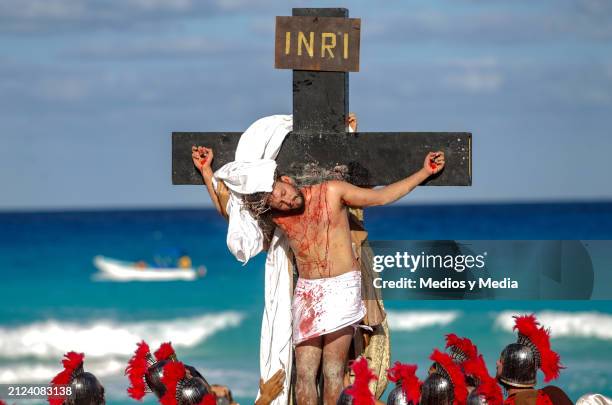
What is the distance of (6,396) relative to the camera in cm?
772

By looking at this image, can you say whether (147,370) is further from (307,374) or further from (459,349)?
(459,349)

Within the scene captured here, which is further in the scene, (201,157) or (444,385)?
(201,157)

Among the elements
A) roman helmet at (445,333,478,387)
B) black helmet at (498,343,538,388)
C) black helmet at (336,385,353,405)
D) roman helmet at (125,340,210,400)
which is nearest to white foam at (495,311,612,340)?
roman helmet at (445,333,478,387)

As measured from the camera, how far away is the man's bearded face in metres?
7.96

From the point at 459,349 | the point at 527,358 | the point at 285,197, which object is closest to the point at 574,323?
the point at 285,197

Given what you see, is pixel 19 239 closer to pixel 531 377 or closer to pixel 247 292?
pixel 247 292

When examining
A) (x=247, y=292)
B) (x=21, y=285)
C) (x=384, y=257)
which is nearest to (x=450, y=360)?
(x=384, y=257)

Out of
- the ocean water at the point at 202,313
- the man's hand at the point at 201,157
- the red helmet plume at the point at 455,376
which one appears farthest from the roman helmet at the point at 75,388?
the ocean water at the point at 202,313

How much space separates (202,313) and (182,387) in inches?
813

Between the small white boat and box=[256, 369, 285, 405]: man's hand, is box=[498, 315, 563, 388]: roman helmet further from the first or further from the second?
the small white boat

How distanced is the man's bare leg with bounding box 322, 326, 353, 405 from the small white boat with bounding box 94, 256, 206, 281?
2669cm

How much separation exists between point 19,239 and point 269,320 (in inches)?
1727

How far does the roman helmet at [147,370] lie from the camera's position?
282 inches

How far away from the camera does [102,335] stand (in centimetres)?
2489
